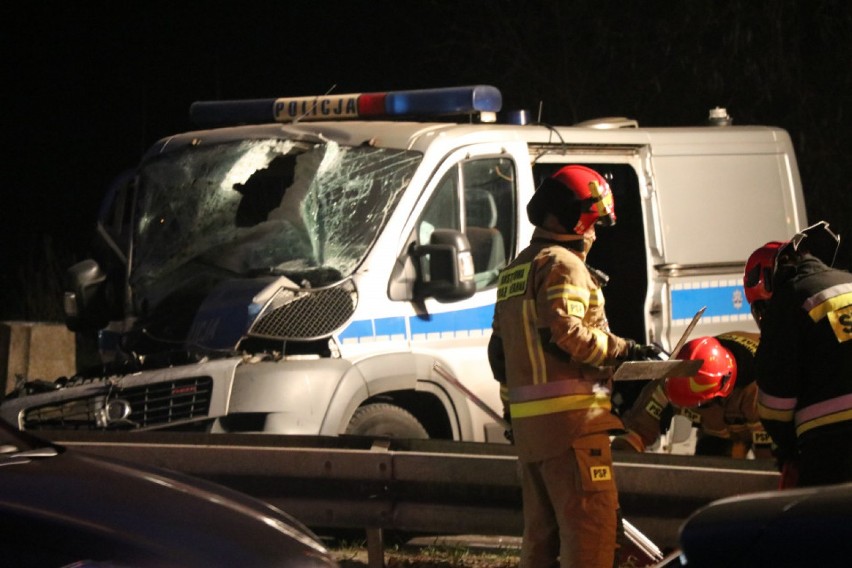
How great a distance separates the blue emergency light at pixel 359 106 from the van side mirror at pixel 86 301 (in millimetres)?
1369

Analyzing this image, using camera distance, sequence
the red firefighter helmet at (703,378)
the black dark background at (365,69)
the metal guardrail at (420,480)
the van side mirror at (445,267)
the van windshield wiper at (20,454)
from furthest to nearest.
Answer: the black dark background at (365,69) < the van side mirror at (445,267) < the red firefighter helmet at (703,378) < the metal guardrail at (420,480) < the van windshield wiper at (20,454)

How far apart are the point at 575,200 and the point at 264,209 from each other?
9.74 feet

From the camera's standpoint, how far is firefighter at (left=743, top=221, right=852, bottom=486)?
488 cm

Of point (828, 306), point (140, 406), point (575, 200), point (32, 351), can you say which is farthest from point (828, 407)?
point (32, 351)

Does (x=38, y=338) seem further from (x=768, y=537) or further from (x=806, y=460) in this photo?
(x=768, y=537)

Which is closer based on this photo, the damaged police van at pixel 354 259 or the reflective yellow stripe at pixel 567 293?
A: the reflective yellow stripe at pixel 567 293

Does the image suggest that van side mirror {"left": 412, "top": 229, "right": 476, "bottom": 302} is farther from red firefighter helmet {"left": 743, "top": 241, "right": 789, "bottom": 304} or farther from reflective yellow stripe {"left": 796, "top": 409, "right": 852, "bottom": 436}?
reflective yellow stripe {"left": 796, "top": 409, "right": 852, "bottom": 436}

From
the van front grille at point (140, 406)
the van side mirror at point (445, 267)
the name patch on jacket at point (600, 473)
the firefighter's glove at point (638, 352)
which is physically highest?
the van side mirror at point (445, 267)

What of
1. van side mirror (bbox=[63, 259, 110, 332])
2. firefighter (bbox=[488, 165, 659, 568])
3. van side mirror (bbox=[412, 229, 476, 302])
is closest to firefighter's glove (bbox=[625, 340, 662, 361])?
firefighter (bbox=[488, 165, 659, 568])

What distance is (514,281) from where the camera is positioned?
5.54 metres

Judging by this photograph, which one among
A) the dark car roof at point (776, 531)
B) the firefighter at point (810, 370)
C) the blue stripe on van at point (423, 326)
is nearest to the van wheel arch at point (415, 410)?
the blue stripe on van at point (423, 326)

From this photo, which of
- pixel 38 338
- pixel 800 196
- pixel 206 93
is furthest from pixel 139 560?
pixel 206 93

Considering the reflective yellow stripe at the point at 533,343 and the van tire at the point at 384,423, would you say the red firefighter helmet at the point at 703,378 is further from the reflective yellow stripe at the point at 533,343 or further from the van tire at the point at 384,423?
the van tire at the point at 384,423

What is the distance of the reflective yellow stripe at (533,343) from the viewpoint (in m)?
5.41
